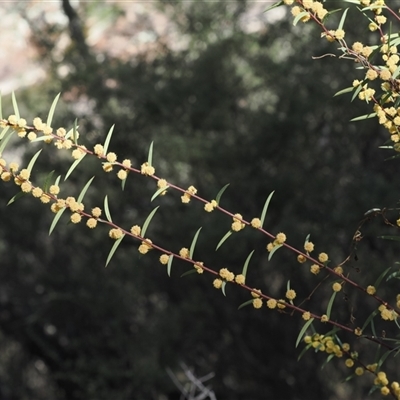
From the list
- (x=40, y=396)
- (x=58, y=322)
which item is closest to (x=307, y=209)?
(x=58, y=322)

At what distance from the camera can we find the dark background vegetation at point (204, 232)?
766 centimetres

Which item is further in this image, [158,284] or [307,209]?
[158,284]

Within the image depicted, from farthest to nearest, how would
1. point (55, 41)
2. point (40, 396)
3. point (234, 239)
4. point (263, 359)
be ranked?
1. point (55, 41)
2. point (40, 396)
3. point (263, 359)
4. point (234, 239)

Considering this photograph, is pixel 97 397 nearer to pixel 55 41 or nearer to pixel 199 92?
pixel 199 92

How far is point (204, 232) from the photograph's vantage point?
291 inches

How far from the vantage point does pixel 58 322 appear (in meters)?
8.32

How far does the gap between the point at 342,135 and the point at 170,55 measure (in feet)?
7.73

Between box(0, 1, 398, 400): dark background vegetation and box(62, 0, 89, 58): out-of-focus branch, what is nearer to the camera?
box(0, 1, 398, 400): dark background vegetation

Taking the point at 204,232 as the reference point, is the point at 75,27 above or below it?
below

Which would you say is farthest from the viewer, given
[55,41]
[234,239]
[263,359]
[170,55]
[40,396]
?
[55,41]

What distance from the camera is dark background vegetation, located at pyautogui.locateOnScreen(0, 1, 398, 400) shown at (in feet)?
25.1

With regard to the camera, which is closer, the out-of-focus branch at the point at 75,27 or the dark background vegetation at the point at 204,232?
the dark background vegetation at the point at 204,232

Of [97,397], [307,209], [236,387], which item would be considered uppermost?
[307,209]

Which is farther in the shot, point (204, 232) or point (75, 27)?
point (75, 27)
